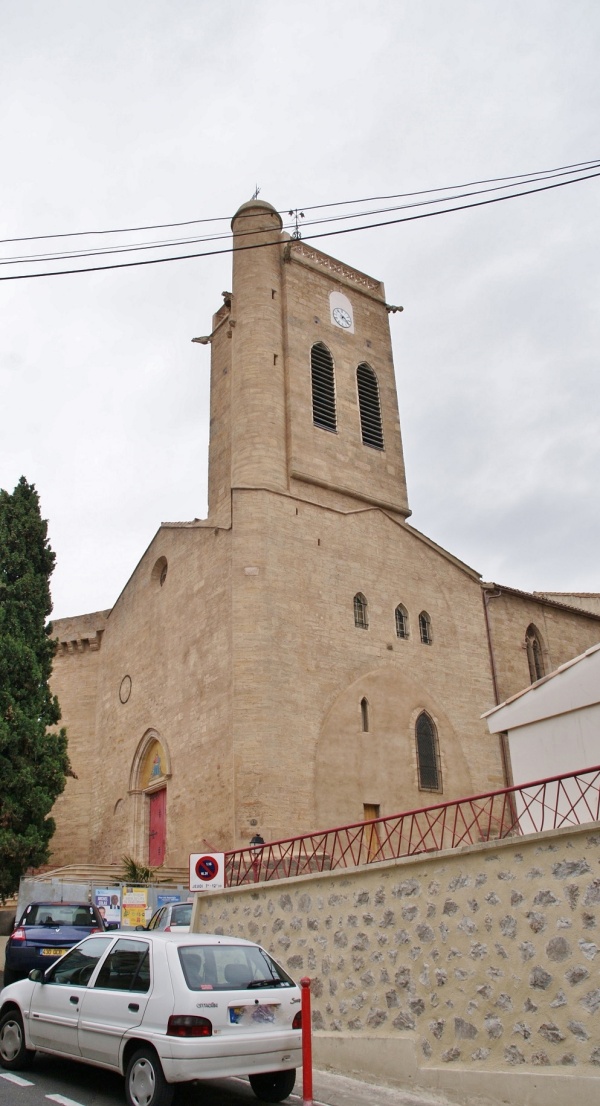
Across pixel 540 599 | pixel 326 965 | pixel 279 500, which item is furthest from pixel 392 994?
pixel 540 599

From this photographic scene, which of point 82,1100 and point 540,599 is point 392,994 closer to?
point 82,1100

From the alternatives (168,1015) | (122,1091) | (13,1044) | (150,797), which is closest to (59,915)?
(13,1044)

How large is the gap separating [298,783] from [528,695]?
772 cm

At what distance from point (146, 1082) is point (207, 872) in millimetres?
5382

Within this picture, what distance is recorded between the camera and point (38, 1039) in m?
7.38

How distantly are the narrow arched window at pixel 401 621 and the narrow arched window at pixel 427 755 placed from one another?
6.63ft

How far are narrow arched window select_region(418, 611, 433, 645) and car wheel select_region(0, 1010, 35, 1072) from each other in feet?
53.0

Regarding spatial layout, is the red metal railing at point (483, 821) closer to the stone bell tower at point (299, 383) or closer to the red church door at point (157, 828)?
the red church door at point (157, 828)

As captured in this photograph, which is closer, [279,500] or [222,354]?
[279,500]

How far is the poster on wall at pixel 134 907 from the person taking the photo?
14156 millimetres

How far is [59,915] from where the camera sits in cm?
1151

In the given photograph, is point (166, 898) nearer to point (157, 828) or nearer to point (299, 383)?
point (157, 828)

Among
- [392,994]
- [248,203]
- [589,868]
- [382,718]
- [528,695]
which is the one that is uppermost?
[248,203]

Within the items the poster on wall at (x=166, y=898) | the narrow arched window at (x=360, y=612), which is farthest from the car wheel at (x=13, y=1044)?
the narrow arched window at (x=360, y=612)
